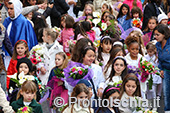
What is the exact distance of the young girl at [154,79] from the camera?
1285cm

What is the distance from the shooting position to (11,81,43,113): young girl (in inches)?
377

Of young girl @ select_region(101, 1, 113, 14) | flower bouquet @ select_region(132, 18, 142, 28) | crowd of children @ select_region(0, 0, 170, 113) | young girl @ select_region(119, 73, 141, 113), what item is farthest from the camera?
young girl @ select_region(101, 1, 113, 14)

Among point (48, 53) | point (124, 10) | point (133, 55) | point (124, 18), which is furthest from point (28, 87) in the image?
point (124, 10)

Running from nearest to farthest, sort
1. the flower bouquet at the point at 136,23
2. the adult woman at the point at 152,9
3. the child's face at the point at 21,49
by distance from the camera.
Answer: the child's face at the point at 21,49 < the flower bouquet at the point at 136,23 < the adult woman at the point at 152,9

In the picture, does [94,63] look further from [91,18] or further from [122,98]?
[91,18]

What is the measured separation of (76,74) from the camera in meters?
10.3

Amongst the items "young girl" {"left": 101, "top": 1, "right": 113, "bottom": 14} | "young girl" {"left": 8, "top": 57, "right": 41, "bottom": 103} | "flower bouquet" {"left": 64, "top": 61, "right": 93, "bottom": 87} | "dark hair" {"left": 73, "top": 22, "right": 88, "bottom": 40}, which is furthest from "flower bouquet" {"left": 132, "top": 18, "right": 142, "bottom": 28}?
"flower bouquet" {"left": 64, "top": 61, "right": 93, "bottom": 87}

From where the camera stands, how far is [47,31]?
13.5 meters

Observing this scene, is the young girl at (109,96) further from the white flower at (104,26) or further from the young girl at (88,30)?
the white flower at (104,26)

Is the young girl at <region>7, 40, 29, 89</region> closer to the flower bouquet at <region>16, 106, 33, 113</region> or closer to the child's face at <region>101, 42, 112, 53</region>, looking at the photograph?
the child's face at <region>101, 42, 112, 53</region>

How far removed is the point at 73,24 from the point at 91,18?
134 cm

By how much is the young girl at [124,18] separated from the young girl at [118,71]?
220 inches

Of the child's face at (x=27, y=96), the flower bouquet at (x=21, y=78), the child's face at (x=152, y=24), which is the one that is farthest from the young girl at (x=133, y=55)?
the child's face at (x=152, y=24)

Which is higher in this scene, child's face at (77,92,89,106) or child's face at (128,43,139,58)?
child's face at (128,43,139,58)
